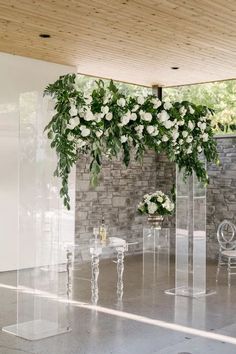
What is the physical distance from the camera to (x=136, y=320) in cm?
602

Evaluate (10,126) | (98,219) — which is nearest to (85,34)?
(10,126)

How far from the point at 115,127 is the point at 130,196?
5209 millimetres

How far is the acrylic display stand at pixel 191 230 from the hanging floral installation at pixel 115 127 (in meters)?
0.24

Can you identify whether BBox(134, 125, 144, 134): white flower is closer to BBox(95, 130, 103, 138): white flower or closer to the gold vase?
BBox(95, 130, 103, 138): white flower

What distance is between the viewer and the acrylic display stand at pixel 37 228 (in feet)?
17.7

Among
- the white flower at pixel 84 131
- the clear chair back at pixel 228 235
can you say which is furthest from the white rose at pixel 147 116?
the clear chair back at pixel 228 235

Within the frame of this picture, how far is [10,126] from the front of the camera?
28.7 ft

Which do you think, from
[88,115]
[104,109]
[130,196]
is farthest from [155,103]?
[130,196]

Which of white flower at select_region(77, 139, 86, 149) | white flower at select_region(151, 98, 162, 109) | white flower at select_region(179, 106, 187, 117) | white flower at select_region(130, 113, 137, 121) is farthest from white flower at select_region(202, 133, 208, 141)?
white flower at select_region(77, 139, 86, 149)

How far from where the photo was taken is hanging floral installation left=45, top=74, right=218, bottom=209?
5438 millimetres

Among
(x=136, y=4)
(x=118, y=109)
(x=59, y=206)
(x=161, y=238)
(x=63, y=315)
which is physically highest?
(x=136, y=4)

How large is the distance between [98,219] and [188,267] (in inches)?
127

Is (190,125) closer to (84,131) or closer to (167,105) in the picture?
(167,105)

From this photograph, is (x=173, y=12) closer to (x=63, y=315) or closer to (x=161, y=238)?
(x=63, y=315)
